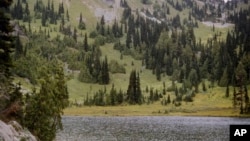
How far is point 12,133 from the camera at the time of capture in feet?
124

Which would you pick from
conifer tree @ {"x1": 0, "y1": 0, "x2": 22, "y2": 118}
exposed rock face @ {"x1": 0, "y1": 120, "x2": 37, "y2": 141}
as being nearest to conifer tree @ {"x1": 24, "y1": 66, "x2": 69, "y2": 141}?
conifer tree @ {"x1": 0, "y1": 0, "x2": 22, "y2": 118}

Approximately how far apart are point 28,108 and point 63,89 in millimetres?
8866

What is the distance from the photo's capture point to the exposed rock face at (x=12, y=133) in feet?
113

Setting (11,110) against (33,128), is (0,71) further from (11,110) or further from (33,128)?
(33,128)

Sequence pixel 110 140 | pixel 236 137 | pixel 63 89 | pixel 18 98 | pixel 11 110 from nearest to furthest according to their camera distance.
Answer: pixel 236 137 → pixel 11 110 → pixel 18 98 → pixel 63 89 → pixel 110 140

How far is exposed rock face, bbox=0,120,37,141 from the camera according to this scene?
3433 cm

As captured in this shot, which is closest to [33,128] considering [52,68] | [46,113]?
[46,113]

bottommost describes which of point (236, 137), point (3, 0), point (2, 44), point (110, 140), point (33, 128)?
point (110, 140)

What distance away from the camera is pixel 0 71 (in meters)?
45.6

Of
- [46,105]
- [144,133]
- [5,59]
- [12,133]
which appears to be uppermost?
[5,59]

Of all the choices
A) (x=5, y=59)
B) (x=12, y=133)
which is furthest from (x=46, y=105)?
(x=12, y=133)

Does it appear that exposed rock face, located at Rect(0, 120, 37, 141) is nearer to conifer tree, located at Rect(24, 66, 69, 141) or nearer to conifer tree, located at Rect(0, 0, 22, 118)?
conifer tree, located at Rect(0, 0, 22, 118)

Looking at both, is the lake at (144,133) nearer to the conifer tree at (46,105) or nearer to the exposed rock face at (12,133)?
the conifer tree at (46,105)

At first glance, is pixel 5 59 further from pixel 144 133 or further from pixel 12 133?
pixel 144 133
